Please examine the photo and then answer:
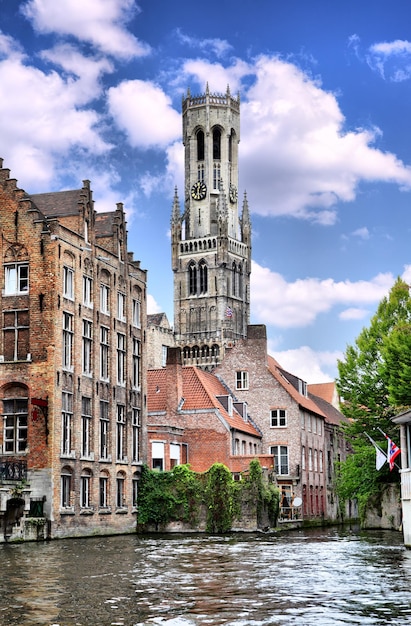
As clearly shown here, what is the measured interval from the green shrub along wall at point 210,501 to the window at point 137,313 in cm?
A: 973

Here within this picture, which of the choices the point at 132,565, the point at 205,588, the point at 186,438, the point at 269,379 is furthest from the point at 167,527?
the point at 205,588

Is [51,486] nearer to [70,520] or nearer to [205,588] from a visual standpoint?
[70,520]

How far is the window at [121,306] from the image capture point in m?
57.7

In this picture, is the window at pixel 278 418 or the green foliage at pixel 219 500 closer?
the green foliage at pixel 219 500

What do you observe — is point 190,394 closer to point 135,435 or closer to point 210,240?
point 135,435

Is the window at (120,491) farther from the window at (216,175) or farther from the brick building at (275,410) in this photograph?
the window at (216,175)

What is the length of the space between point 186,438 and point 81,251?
15915 mm

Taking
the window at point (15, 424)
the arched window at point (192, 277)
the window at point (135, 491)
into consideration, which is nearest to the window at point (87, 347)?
the window at point (15, 424)

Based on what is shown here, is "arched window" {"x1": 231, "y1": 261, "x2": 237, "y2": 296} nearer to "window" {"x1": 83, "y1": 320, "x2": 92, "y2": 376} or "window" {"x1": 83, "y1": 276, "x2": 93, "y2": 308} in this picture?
"window" {"x1": 83, "y1": 276, "x2": 93, "y2": 308}

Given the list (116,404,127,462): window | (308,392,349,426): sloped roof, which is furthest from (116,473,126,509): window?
(308,392,349,426): sloped roof

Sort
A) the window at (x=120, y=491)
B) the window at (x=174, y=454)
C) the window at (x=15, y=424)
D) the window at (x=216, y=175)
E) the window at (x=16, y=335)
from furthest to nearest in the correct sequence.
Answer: the window at (x=216, y=175), the window at (x=174, y=454), the window at (x=120, y=491), the window at (x=16, y=335), the window at (x=15, y=424)

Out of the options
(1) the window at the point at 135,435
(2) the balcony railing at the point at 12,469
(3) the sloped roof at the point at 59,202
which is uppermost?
(3) the sloped roof at the point at 59,202

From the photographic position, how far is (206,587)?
832 inches

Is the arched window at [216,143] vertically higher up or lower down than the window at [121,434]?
higher up
